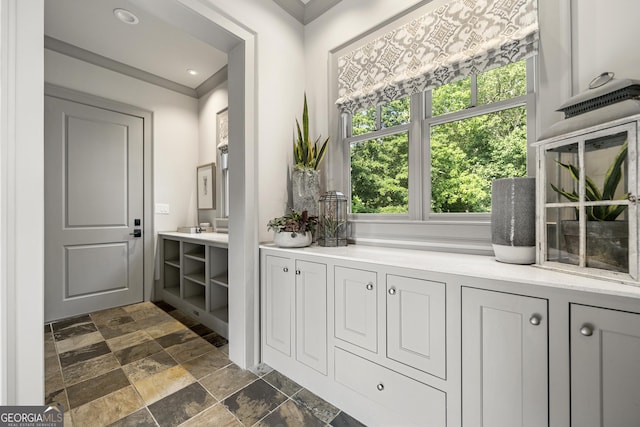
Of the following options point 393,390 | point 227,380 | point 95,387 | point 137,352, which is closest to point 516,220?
point 393,390

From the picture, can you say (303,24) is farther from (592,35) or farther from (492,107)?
(592,35)

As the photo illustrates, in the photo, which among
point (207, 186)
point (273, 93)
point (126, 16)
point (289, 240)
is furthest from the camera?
point (207, 186)

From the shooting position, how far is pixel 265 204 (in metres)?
1.99

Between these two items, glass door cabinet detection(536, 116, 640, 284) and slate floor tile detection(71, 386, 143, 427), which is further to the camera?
slate floor tile detection(71, 386, 143, 427)

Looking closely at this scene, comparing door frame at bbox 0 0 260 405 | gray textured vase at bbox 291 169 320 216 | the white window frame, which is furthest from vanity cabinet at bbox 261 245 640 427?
door frame at bbox 0 0 260 405

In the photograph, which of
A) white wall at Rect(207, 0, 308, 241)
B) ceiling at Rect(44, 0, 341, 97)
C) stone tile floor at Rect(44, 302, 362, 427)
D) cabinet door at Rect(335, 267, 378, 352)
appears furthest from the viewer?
ceiling at Rect(44, 0, 341, 97)

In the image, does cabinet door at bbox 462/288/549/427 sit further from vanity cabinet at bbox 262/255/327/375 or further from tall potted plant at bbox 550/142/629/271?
vanity cabinet at bbox 262/255/327/375

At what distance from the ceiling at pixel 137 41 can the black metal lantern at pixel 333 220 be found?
5.15 feet

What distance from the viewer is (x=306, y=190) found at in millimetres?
2039

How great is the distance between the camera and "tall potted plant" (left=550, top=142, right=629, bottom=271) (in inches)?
34.6

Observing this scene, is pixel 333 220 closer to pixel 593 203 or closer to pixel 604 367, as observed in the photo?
pixel 593 203

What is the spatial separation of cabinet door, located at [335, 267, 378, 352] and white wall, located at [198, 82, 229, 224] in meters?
2.52

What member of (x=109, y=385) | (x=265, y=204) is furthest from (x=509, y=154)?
(x=109, y=385)

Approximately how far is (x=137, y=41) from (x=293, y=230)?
2.70 metres
